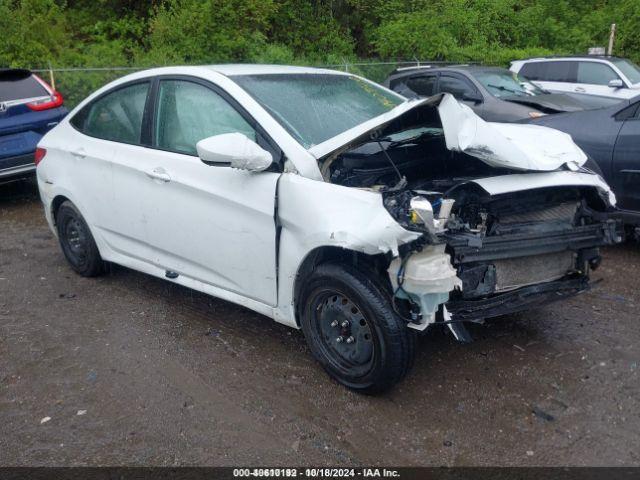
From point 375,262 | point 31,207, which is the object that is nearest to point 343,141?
point 375,262

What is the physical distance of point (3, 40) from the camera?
1370 centimetres

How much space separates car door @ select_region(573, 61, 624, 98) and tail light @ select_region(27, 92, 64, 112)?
9.64 meters

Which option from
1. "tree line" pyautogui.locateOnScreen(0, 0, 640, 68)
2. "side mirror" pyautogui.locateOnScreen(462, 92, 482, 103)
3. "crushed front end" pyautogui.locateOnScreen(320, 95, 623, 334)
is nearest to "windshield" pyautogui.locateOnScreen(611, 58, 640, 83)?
"side mirror" pyautogui.locateOnScreen(462, 92, 482, 103)

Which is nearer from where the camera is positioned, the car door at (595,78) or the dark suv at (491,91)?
the dark suv at (491,91)

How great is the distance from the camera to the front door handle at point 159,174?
161 inches

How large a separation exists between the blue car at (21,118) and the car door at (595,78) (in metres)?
9.69

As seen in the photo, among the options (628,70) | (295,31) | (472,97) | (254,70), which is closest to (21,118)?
(254,70)

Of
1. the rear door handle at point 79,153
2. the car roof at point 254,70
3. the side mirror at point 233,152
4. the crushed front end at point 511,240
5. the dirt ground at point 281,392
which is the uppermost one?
the car roof at point 254,70

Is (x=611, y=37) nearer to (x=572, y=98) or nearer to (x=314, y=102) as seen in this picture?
(x=572, y=98)

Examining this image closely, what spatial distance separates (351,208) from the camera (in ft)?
10.4

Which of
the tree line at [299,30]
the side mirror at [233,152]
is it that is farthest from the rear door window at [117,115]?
the tree line at [299,30]

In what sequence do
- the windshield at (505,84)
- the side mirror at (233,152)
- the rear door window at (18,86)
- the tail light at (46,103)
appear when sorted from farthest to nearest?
the windshield at (505,84) → the tail light at (46,103) → the rear door window at (18,86) → the side mirror at (233,152)

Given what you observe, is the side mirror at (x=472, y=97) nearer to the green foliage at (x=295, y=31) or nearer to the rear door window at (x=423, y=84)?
the rear door window at (x=423, y=84)

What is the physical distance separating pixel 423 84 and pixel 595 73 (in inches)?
160
